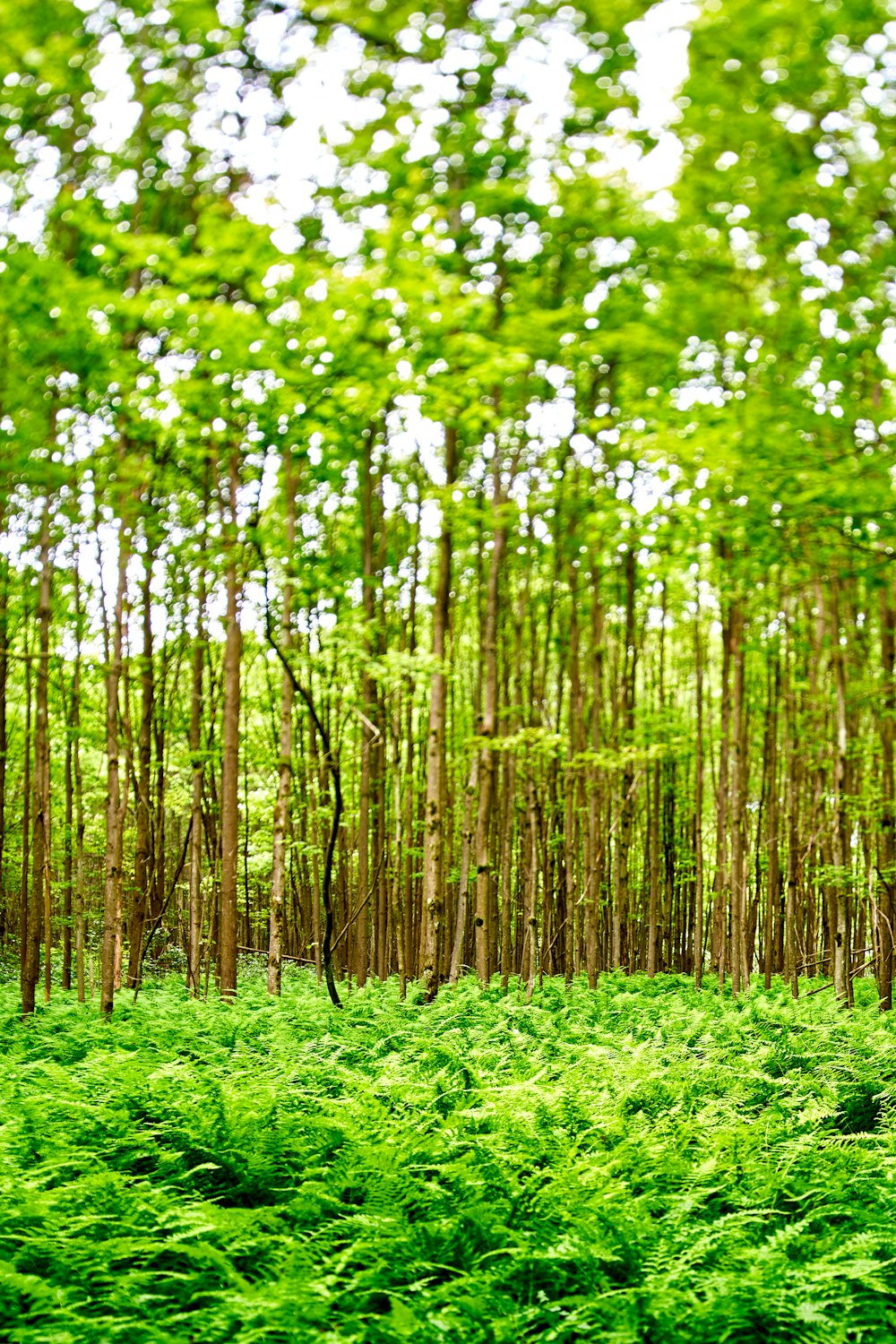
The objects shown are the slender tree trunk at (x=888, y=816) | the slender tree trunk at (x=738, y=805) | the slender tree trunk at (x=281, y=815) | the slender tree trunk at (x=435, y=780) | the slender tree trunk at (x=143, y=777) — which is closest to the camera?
the slender tree trunk at (x=435, y=780)

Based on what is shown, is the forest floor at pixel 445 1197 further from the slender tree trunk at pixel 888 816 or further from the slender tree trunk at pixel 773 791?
the slender tree trunk at pixel 773 791

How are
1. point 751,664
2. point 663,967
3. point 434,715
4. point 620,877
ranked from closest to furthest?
point 434,715, point 620,877, point 751,664, point 663,967

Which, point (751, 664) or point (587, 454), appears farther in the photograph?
point (751, 664)

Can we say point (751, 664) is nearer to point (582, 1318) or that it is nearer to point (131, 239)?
point (131, 239)

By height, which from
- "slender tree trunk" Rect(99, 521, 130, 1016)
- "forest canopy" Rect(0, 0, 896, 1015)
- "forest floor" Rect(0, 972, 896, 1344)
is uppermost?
"forest canopy" Rect(0, 0, 896, 1015)

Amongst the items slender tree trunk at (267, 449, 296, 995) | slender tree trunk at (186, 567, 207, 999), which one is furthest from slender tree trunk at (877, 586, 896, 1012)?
slender tree trunk at (186, 567, 207, 999)

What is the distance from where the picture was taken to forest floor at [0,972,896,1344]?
3711 millimetres

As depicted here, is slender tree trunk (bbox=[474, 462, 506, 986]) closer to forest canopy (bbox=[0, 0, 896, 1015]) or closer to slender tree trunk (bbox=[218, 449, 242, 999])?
forest canopy (bbox=[0, 0, 896, 1015])

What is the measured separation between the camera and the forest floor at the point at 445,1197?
12.2ft

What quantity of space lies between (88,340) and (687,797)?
825 inches

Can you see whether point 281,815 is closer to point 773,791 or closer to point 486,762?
point 486,762

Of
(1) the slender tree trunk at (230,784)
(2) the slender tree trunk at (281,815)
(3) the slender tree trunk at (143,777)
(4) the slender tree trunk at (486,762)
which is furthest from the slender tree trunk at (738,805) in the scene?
(3) the slender tree trunk at (143,777)

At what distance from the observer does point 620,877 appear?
22.2m

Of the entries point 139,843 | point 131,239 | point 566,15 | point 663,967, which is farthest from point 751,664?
point 131,239
